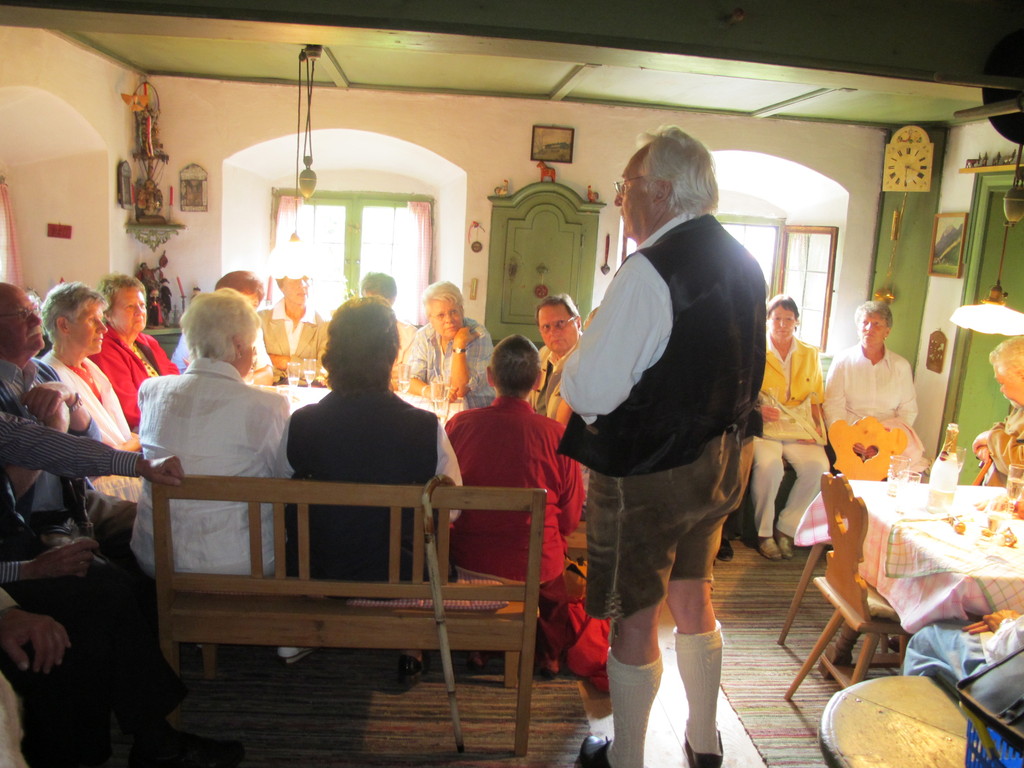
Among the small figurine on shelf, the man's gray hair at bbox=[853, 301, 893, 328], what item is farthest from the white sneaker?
the man's gray hair at bbox=[853, 301, 893, 328]

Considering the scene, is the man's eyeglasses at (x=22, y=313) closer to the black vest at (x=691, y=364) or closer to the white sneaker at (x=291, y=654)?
the white sneaker at (x=291, y=654)

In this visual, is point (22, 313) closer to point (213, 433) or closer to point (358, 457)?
point (213, 433)

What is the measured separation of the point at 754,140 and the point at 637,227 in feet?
14.9

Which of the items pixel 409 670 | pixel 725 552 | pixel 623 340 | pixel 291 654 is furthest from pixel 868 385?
pixel 291 654

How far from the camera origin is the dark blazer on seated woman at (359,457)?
2.17m

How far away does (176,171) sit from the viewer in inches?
219

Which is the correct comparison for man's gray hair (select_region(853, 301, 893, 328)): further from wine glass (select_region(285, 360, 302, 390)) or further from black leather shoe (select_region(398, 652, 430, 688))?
black leather shoe (select_region(398, 652, 430, 688))

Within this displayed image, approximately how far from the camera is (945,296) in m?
5.51

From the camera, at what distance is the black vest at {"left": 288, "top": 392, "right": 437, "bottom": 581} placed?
2.17 m

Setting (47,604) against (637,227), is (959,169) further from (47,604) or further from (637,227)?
(47,604)

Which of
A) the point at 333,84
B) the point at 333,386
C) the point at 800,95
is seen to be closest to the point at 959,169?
the point at 800,95

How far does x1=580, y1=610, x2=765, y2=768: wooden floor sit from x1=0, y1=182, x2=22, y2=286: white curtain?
15.0 ft

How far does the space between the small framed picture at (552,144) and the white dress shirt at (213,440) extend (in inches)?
156

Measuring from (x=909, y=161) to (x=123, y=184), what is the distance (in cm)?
570
